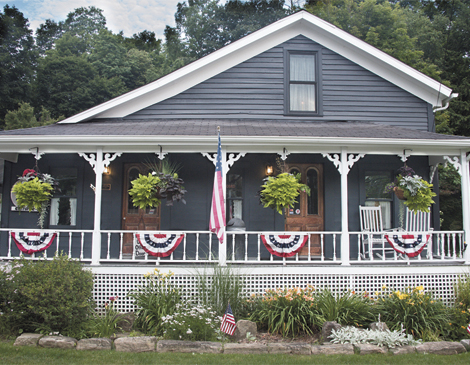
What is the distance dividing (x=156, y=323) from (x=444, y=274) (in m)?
5.78

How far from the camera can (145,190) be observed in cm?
741

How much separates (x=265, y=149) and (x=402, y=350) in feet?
14.5

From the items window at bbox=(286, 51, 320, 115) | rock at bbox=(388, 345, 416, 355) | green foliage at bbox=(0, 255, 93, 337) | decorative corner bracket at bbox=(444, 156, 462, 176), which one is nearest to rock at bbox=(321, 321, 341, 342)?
rock at bbox=(388, 345, 416, 355)

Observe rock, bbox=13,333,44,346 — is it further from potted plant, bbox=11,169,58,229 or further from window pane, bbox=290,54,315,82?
window pane, bbox=290,54,315,82

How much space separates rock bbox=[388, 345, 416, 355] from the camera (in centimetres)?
568

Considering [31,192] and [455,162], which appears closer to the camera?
[31,192]

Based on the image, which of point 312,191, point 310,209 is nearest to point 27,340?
point 310,209

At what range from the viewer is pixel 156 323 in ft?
21.2

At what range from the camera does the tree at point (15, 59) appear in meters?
28.3

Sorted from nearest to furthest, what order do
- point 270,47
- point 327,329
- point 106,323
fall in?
point 327,329 < point 106,323 < point 270,47

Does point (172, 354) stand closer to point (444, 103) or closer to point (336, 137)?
point (336, 137)

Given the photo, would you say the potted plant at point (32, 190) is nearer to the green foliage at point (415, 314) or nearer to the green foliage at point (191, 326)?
the green foliage at point (191, 326)

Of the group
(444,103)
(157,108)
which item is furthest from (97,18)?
(444,103)

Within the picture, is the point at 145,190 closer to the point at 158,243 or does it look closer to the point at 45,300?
the point at 158,243
